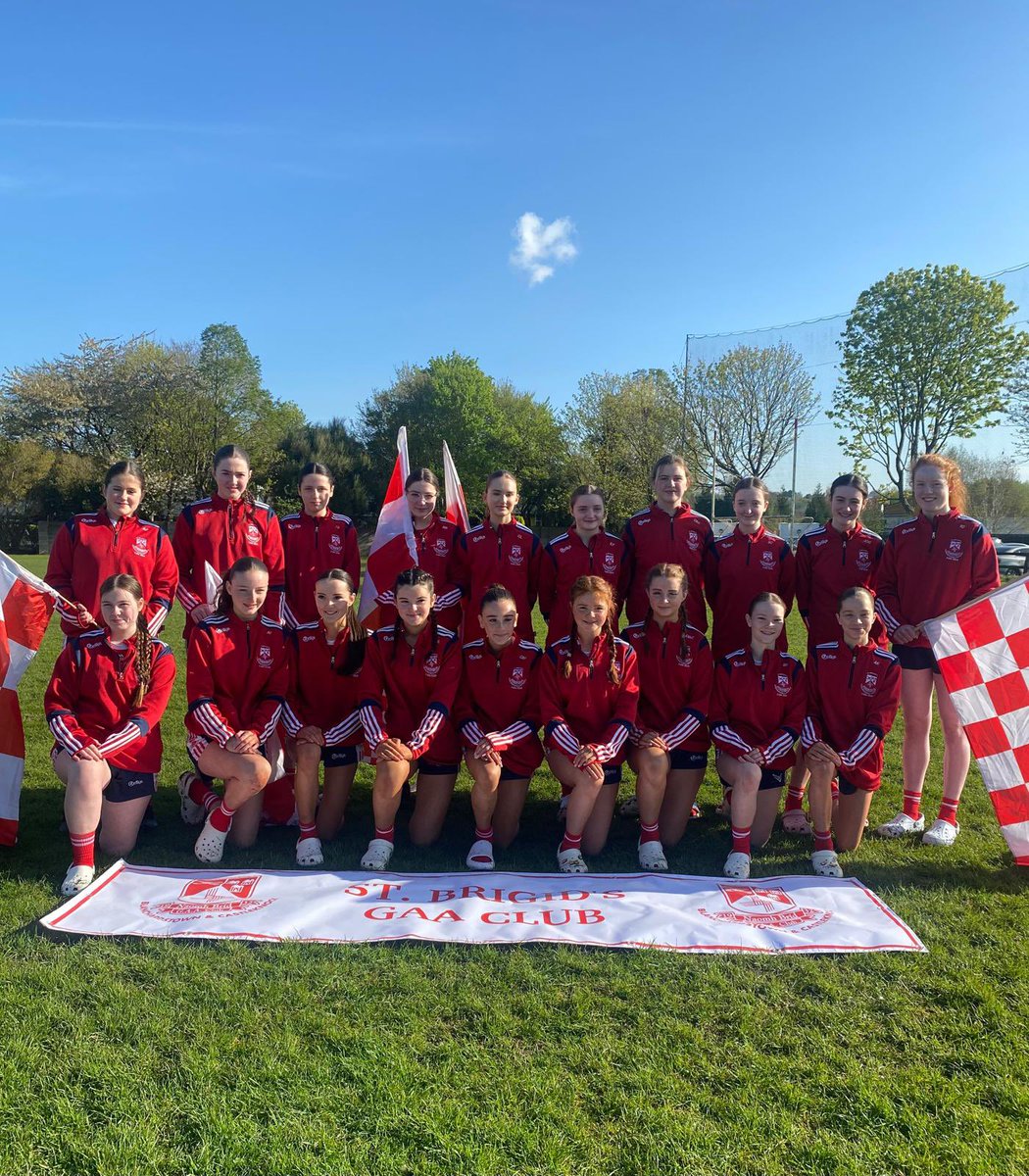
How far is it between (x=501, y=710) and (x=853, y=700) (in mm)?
1946

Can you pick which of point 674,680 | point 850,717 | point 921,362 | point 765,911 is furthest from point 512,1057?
point 921,362

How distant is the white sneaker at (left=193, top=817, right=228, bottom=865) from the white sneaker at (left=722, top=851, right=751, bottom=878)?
8.63ft

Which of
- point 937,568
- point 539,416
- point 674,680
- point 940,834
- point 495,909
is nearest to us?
point 495,909

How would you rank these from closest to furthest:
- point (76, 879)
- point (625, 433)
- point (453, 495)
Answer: point (76, 879) → point (453, 495) → point (625, 433)

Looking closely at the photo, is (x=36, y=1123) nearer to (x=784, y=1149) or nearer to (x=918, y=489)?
(x=784, y=1149)

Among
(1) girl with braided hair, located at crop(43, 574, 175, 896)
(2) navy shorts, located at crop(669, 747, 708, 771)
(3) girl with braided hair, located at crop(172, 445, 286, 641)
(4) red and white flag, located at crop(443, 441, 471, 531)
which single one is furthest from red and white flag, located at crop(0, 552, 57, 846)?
(2) navy shorts, located at crop(669, 747, 708, 771)

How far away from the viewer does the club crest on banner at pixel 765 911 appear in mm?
3555

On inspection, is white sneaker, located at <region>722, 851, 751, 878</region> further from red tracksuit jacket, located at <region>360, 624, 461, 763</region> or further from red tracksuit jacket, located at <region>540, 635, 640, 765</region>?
red tracksuit jacket, located at <region>360, 624, 461, 763</region>

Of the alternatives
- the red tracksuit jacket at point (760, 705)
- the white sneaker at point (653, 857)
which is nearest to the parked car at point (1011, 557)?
the red tracksuit jacket at point (760, 705)

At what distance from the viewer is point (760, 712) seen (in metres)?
4.54

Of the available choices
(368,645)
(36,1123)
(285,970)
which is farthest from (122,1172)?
(368,645)

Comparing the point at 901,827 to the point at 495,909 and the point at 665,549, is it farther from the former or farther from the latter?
the point at 495,909

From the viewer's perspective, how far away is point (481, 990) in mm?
3027

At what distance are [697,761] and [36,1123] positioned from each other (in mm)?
3367
